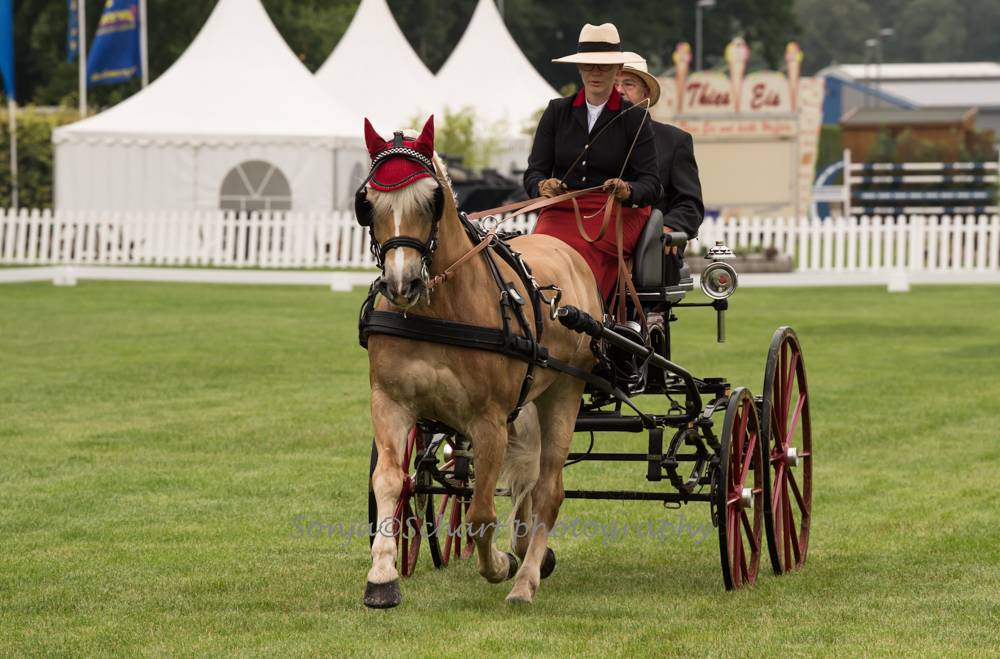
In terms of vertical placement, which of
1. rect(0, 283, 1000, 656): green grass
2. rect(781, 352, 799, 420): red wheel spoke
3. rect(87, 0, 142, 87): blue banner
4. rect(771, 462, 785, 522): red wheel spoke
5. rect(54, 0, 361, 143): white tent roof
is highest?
rect(87, 0, 142, 87): blue banner

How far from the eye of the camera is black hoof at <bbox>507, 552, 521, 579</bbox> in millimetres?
7051

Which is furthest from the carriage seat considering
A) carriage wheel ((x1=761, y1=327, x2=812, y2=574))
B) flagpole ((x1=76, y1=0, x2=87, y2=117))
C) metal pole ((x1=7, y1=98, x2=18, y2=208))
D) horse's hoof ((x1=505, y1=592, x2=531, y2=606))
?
flagpole ((x1=76, y1=0, x2=87, y2=117))

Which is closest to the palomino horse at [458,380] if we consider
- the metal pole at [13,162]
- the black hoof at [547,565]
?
the black hoof at [547,565]

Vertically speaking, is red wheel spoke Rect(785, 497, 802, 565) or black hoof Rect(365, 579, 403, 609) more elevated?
black hoof Rect(365, 579, 403, 609)

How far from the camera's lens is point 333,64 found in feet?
139

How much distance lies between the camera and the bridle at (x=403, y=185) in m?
5.86

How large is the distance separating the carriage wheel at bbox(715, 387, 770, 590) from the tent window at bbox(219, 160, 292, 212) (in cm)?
2741

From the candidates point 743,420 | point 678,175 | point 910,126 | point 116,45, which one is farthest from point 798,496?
point 910,126

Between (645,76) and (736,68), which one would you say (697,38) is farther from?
(645,76)

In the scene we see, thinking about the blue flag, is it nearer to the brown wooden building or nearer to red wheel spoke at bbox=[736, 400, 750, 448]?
the brown wooden building

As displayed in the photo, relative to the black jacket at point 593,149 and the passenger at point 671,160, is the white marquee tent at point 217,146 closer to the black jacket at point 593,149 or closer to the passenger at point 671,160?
the passenger at point 671,160

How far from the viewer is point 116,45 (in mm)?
38062

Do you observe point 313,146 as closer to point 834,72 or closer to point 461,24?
point 461,24

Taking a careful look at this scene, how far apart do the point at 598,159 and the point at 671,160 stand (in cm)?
90
